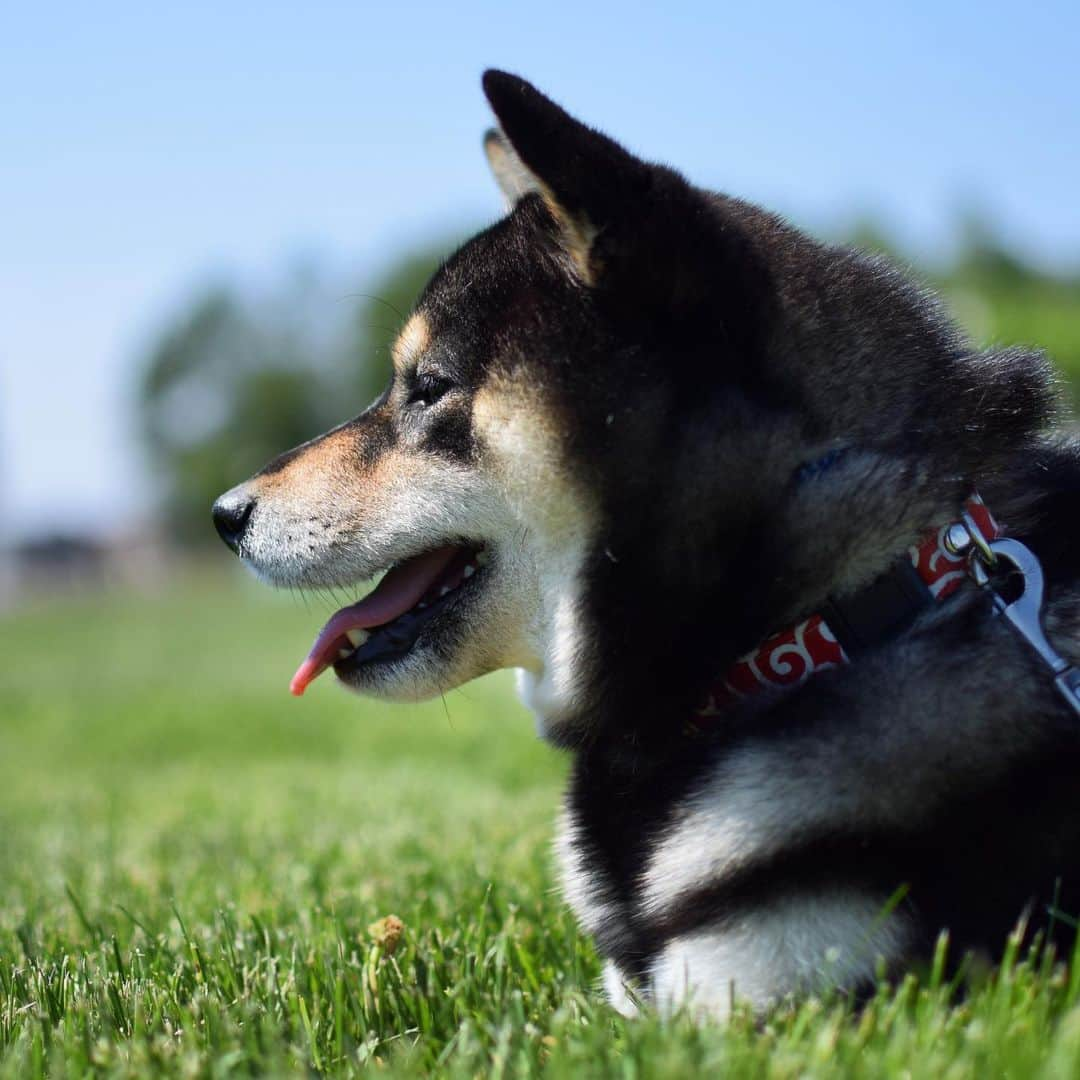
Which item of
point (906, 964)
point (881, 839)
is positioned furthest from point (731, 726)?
point (906, 964)

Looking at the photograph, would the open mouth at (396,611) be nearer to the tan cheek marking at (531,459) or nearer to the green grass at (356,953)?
the tan cheek marking at (531,459)

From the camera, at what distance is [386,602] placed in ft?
9.23

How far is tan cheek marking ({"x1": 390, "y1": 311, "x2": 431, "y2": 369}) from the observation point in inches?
108

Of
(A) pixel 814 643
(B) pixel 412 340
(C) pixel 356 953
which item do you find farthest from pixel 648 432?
(C) pixel 356 953

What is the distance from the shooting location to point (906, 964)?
6.30ft

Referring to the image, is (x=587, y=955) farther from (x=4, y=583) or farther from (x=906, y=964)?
(x=4, y=583)

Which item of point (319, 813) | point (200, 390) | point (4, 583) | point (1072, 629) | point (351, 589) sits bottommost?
point (319, 813)

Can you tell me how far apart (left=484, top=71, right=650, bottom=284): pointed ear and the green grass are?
139 cm

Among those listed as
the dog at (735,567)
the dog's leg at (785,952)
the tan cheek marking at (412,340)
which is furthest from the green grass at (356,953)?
the tan cheek marking at (412,340)

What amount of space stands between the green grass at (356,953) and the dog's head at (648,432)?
→ 22.7 inches

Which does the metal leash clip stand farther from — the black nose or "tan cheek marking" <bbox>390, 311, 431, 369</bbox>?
the black nose

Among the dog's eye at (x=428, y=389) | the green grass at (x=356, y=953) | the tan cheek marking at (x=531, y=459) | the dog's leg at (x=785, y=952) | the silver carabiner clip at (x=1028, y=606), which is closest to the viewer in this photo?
the green grass at (x=356, y=953)

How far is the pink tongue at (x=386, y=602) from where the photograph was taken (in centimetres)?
279

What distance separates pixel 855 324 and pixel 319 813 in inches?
147
